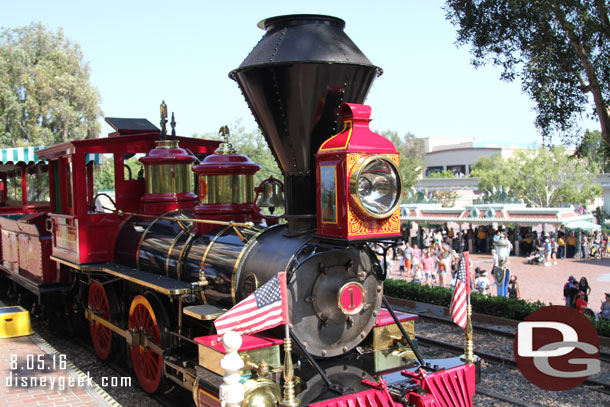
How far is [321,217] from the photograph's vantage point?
14.9 ft

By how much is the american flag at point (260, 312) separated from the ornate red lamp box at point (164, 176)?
3799mm

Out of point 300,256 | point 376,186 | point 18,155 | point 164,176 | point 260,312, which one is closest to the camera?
point 260,312

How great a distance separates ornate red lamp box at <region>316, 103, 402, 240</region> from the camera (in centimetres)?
425

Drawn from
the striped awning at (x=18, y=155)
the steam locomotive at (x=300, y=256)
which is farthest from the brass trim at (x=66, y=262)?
the striped awning at (x=18, y=155)

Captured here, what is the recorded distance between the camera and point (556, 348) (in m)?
8.36

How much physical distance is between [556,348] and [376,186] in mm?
5546

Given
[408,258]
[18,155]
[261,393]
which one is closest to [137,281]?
[261,393]

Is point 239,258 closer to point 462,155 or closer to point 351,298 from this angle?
point 351,298

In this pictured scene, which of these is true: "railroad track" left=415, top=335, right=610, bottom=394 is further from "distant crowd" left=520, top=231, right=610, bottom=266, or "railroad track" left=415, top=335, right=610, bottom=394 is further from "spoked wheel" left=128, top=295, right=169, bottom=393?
"distant crowd" left=520, top=231, right=610, bottom=266

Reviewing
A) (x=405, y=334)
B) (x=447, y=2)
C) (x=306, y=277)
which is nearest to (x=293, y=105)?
(x=306, y=277)

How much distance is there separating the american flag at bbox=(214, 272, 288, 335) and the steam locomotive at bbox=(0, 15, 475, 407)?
0.26 meters

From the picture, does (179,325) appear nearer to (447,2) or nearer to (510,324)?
(510,324)

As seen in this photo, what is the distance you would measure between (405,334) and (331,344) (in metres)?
0.82

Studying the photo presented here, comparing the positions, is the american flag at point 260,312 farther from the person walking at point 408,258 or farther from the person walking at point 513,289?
the person walking at point 408,258
